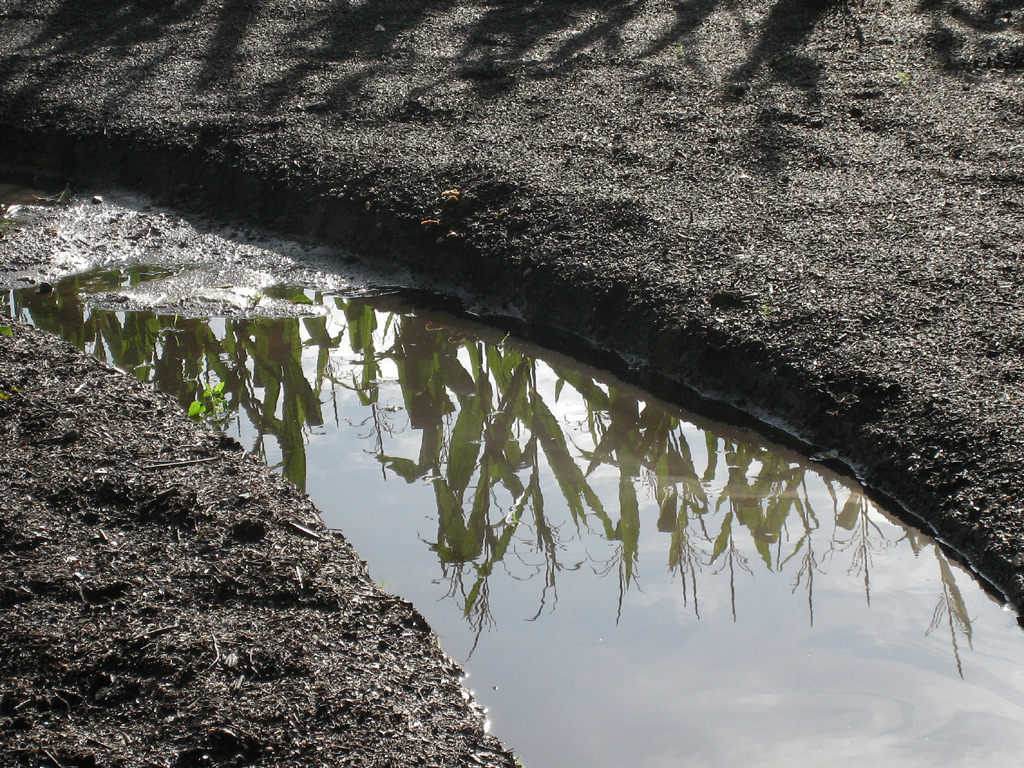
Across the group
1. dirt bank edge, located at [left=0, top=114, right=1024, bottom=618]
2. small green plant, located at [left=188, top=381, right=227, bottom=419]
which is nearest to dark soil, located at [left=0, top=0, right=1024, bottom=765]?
dirt bank edge, located at [left=0, top=114, right=1024, bottom=618]

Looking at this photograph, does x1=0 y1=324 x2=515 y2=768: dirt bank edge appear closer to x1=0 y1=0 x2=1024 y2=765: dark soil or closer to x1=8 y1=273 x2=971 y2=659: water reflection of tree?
x1=0 y1=0 x2=1024 y2=765: dark soil

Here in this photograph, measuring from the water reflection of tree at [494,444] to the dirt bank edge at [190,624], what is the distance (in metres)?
0.42

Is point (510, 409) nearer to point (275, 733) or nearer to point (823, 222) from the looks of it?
point (823, 222)

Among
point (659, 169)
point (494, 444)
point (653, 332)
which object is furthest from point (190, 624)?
point (659, 169)

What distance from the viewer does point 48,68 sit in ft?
20.5

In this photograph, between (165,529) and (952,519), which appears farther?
(952,519)

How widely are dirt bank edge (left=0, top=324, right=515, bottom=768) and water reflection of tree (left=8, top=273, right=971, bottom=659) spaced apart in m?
0.42

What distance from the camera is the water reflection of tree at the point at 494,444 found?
2725mm

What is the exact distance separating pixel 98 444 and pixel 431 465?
1007mm

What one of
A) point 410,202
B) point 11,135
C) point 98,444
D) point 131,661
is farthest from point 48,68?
point 131,661

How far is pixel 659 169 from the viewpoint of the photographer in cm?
458

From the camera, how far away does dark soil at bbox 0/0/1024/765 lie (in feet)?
9.97

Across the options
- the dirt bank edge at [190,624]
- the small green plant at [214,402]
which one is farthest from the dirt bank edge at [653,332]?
the dirt bank edge at [190,624]

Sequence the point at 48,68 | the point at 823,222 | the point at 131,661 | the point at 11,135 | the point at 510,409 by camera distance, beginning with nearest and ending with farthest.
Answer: the point at 131,661 → the point at 510,409 → the point at 823,222 → the point at 11,135 → the point at 48,68
